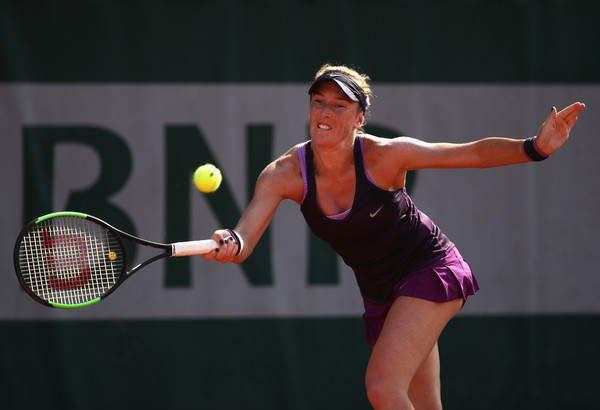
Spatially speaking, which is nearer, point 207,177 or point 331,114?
point 331,114

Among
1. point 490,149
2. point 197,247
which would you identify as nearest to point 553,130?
point 490,149

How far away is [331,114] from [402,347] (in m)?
0.86

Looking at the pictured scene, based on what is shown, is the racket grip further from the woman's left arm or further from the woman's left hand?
the woman's left hand

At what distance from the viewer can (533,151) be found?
2555 millimetres

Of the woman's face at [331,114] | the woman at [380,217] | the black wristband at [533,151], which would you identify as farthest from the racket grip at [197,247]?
the black wristband at [533,151]

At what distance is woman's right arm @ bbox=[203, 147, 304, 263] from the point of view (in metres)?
2.73

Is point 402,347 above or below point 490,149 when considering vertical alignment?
below

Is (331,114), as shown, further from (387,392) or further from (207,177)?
(387,392)

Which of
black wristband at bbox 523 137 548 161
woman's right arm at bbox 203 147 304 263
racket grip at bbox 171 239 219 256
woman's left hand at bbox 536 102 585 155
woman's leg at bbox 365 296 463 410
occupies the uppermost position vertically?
woman's left hand at bbox 536 102 585 155

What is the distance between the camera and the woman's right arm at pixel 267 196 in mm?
2727

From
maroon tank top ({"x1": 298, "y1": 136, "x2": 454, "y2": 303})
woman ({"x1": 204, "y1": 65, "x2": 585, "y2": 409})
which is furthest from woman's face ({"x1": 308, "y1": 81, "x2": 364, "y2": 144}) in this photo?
maroon tank top ({"x1": 298, "y1": 136, "x2": 454, "y2": 303})

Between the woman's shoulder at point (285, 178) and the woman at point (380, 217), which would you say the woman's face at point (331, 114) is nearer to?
the woman at point (380, 217)

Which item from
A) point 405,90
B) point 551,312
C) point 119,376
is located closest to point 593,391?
point 551,312

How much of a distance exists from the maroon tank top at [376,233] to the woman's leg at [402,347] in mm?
161
